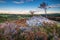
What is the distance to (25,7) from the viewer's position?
259 centimetres

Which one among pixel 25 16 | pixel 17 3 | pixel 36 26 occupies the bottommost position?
pixel 36 26

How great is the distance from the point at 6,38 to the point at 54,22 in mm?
831

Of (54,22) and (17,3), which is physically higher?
(17,3)

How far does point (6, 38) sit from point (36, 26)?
1.66 ft

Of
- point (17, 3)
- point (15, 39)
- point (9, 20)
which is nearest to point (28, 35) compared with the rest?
point (15, 39)

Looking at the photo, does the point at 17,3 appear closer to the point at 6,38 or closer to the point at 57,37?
the point at 6,38

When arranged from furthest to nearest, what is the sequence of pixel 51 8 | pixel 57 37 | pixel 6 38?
pixel 51 8 → pixel 57 37 → pixel 6 38

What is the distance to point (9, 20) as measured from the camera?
2.50 meters

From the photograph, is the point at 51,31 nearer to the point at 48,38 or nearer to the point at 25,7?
the point at 48,38

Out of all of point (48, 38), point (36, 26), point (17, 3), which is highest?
point (17, 3)

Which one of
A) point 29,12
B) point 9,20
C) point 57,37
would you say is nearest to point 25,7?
point 29,12

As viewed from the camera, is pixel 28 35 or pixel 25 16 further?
pixel 25 16

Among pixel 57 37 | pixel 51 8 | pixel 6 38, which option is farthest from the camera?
pixel 51 8

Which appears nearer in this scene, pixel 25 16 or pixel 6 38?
pixel 6 38
